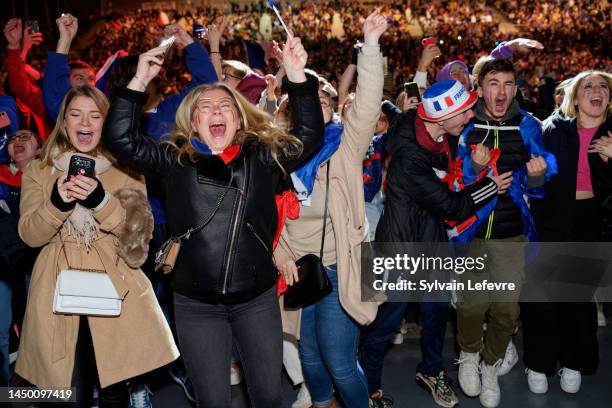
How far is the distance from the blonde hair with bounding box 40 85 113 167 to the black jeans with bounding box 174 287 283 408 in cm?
89

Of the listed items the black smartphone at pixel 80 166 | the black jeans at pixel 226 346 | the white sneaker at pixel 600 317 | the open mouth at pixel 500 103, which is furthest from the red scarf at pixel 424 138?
the white sneaker at pixel 600 317

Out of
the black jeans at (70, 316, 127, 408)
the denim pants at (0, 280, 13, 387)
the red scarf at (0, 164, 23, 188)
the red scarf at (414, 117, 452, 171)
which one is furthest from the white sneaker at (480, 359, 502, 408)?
the red scarf at (0, 164, 23, 188)

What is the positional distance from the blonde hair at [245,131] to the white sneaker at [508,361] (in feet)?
7.74

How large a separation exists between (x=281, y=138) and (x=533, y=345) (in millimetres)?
2319

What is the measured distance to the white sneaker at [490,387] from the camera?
12.7 ft

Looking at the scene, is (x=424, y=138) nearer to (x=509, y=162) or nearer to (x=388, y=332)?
(x=509, y=162)

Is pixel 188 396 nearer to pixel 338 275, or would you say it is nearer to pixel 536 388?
pixel 338 275

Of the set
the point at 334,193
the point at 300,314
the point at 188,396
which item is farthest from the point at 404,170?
the point at 188,396

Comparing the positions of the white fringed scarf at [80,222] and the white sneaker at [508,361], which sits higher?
the white fringed scarf at [80,222]

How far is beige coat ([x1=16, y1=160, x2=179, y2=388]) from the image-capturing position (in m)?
2.83

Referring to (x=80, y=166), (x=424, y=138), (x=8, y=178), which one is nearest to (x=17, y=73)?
(x=8, y=178)

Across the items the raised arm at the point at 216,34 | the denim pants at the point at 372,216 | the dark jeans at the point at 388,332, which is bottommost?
the dark jeans at the point at 388,332

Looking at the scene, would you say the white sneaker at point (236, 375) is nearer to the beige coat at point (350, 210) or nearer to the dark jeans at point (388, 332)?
the dark jeans at point (388, 332)

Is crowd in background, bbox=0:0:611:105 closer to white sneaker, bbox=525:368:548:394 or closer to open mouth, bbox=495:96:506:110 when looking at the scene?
open mouth, bbox=495:96:506:110
